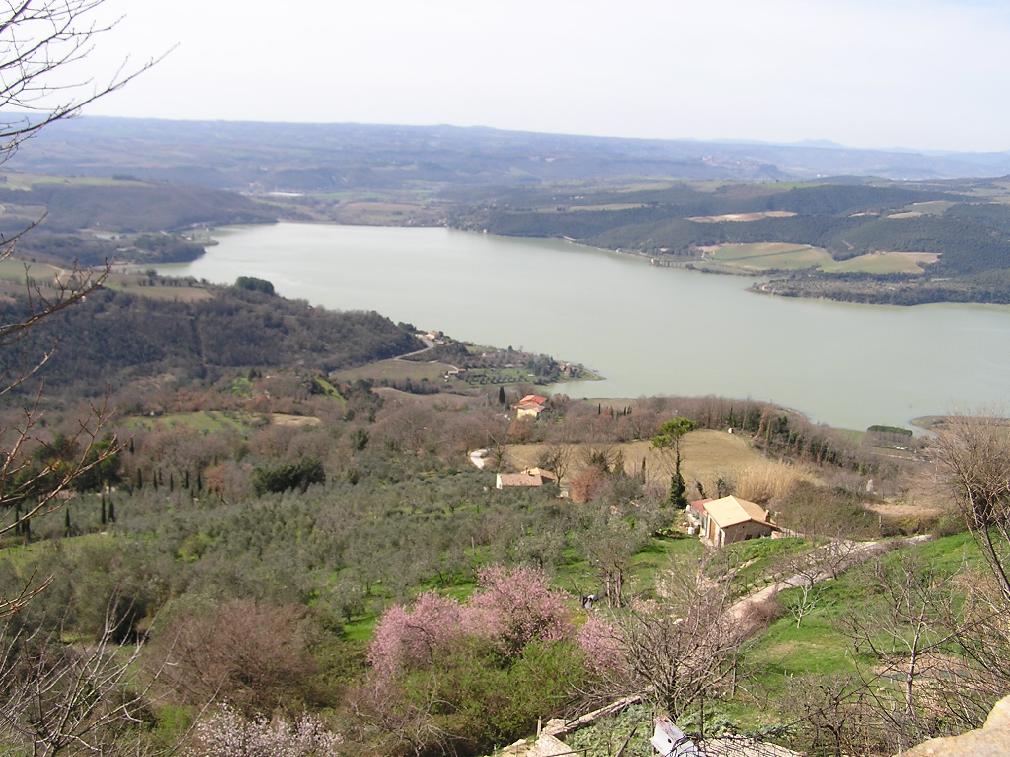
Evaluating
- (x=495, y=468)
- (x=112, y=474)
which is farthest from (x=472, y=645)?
(x=112, y=474)

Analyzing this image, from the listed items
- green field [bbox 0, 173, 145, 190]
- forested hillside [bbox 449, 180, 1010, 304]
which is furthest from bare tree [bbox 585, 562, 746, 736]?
green field [bbox 0, 173, 145, 190]

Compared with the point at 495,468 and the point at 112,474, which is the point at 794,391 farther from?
the point at 112,474

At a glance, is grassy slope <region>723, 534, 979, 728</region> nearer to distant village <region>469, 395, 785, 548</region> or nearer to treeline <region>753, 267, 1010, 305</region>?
distant village <region>469, 395, 785, 548</region>

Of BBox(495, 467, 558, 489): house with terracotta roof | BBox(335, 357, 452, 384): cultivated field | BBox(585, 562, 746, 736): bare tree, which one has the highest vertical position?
BBox(585, 562, 746, 736): bare tree

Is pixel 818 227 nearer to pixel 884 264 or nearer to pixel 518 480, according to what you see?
pixel 884 264

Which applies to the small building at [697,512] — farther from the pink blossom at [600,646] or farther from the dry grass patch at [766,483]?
the pink blossom at [600,646]

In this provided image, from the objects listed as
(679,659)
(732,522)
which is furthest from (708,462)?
(679,659)
